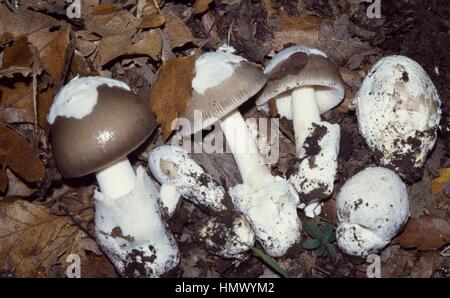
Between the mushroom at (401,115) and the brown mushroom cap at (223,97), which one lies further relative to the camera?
the mushroom at (401,115)

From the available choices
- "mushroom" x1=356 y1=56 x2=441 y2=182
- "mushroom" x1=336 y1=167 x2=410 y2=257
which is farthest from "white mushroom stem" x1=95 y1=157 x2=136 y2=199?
"mushroom" x1=356 y1=56 x2=441 y2=182

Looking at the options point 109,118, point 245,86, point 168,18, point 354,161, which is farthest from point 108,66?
point 354,161

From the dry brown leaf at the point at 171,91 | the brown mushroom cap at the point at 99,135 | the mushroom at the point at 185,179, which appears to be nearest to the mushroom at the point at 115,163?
the brown mushroom cap at the point at 99,135

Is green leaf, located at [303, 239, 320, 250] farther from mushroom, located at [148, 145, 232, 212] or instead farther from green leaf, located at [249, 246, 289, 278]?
mushroom, located at [148, 145, 232, 212]
